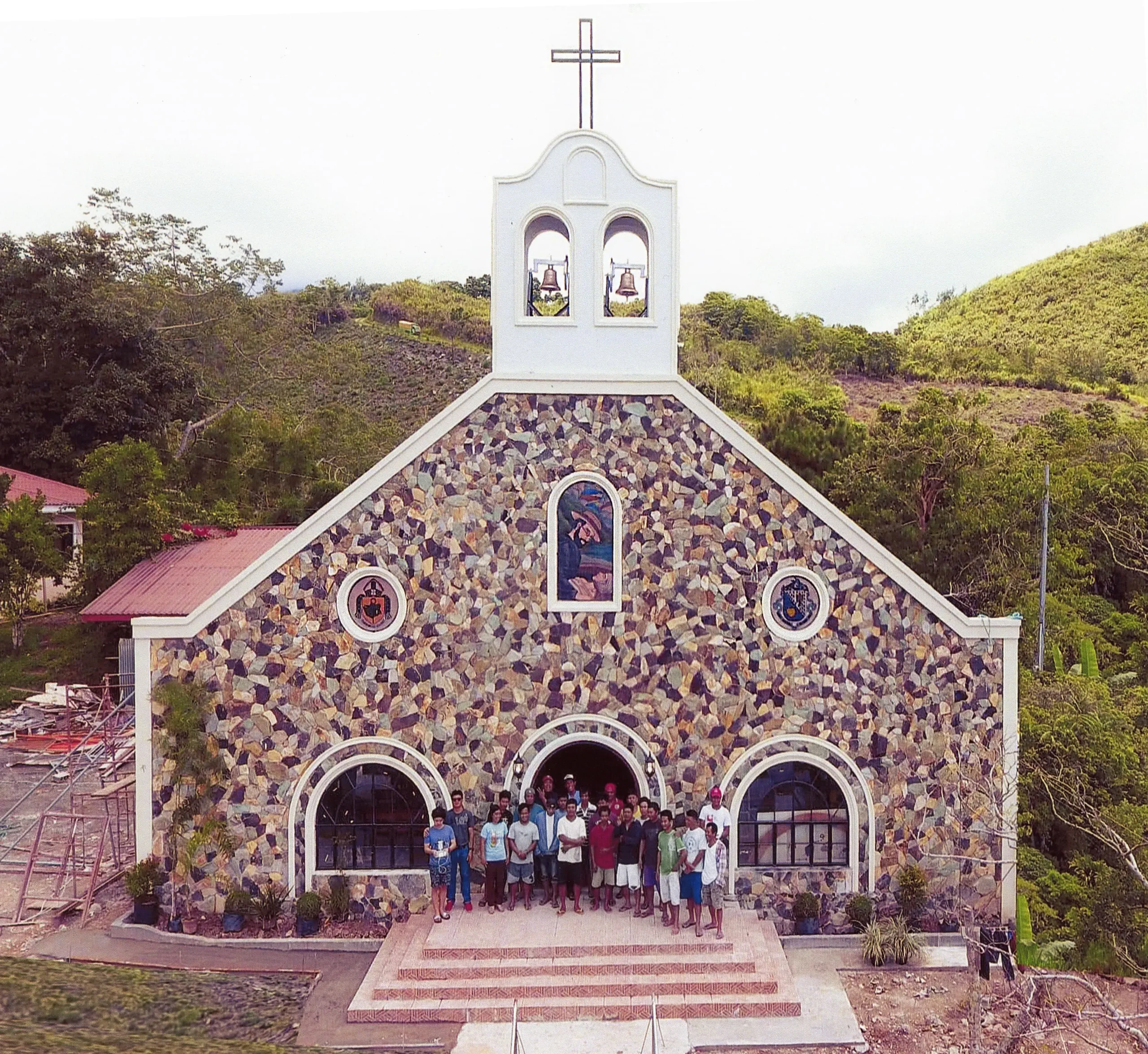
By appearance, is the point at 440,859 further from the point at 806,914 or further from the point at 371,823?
the point at 806,914

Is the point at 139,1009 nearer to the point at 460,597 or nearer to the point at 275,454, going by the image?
the point at 460,597

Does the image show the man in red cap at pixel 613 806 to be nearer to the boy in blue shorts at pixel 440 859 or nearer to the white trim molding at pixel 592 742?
the white trim molding at pixel 592 742

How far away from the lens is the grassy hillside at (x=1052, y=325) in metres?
54.2

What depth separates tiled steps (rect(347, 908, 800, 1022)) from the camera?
11156 millimetres

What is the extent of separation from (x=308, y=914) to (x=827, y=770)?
6883mm

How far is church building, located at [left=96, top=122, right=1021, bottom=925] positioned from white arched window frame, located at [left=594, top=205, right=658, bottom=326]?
1.4 inches

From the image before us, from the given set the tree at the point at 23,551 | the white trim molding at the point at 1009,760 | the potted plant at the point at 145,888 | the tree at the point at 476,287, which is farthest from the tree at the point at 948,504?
the tree at the point at 476,287

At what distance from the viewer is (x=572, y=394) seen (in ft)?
43.0

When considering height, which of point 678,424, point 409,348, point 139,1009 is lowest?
point 139,1009

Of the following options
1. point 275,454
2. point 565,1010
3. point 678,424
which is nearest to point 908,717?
point 678,424

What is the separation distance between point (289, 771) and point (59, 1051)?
9244mm

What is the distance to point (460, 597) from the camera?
13.0 metres

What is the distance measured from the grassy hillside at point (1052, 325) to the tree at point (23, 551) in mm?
43098

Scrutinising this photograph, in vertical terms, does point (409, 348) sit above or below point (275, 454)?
above
